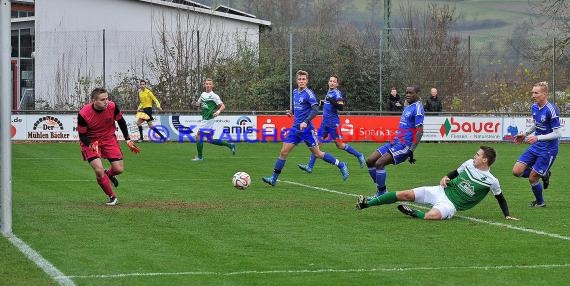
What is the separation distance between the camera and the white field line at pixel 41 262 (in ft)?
29.9

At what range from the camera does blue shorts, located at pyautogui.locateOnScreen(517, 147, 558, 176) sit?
52.8 feet

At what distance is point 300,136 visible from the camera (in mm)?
20062

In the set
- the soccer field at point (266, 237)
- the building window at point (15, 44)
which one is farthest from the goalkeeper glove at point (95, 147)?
the building window at point (15, 44)

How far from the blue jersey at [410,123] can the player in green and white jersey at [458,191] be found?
2.61 m

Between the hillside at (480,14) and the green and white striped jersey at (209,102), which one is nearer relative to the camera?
the green and white striped jersey at (209,102)

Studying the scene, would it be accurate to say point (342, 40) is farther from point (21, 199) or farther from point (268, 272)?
point (268, 272)

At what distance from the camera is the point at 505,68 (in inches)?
1908

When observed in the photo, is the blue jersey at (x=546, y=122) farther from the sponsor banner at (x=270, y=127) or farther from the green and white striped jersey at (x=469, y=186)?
the sponsor banner at (x=270, y=127)

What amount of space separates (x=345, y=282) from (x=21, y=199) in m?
8.56

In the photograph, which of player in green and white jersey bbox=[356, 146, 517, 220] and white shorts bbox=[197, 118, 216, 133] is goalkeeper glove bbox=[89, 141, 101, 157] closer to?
player in green and white jersey bbox=[356, 146, 517, 220]

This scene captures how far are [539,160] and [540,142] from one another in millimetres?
281

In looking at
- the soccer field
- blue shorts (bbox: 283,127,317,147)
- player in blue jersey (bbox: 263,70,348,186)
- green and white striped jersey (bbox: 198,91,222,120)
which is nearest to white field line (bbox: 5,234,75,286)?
the soccer field

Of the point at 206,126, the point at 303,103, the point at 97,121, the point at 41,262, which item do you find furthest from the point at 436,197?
the point at 206,126

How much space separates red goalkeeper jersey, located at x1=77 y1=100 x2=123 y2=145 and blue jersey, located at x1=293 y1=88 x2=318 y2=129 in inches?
195
